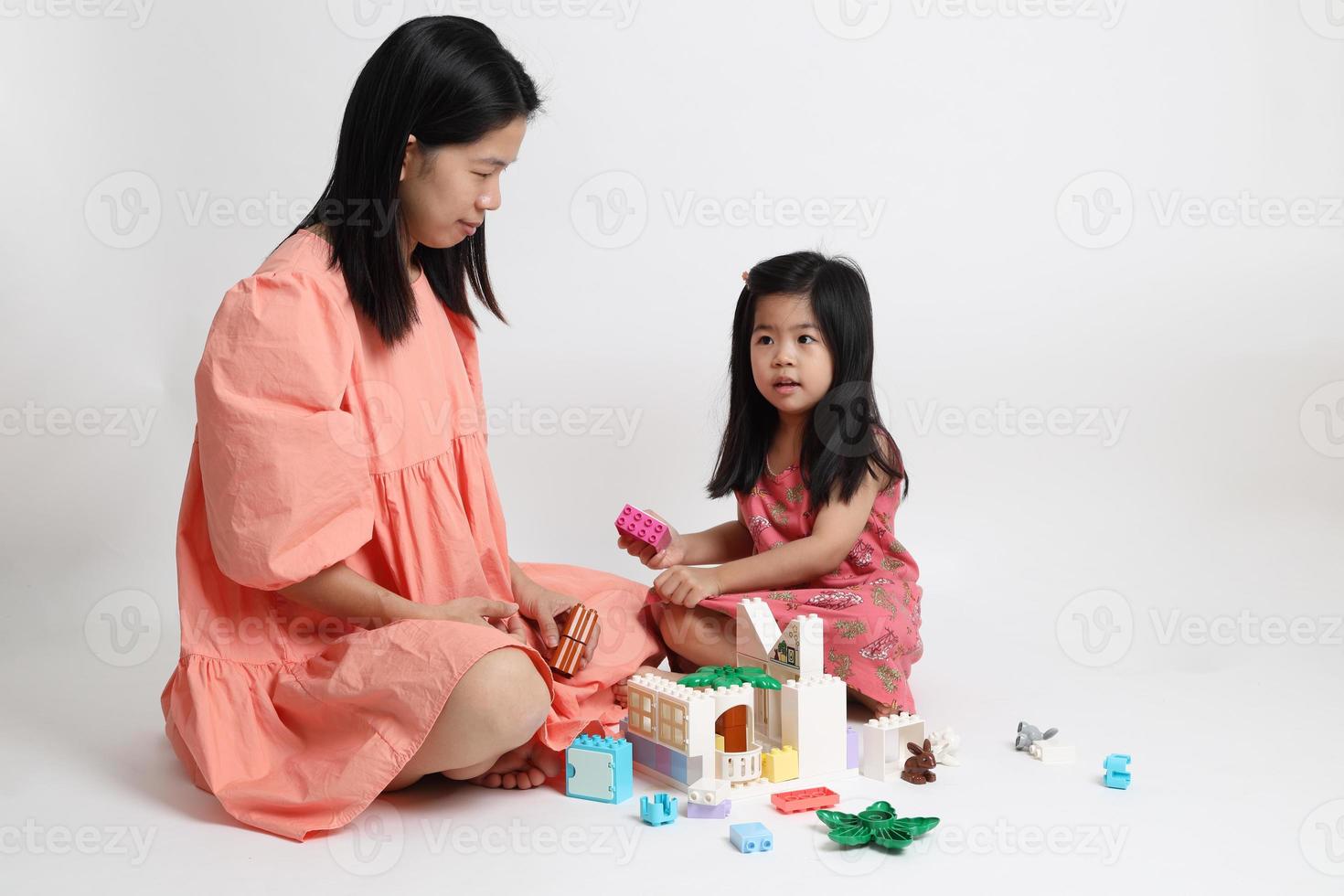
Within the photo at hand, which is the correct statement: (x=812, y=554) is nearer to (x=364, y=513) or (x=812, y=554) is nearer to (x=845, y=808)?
(x=845, y=808)

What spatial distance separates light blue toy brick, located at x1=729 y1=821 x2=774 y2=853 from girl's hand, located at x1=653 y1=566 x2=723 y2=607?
500 mm

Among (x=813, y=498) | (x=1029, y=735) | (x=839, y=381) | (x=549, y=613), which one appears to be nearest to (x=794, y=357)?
(x=839, y=381)

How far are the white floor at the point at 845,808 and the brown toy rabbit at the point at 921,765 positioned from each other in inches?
0.7

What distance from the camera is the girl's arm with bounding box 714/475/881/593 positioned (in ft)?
6.75

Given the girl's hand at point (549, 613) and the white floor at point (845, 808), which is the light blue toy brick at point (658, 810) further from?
the girl's hand at point (549, 613)

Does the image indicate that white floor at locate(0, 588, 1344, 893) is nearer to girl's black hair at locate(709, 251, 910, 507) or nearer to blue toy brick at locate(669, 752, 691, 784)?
blue toy brick at locate(669, 752, 691, 784)

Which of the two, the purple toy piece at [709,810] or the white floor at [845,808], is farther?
the purple toy piece at [709,810]

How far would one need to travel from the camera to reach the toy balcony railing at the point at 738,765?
169 cm

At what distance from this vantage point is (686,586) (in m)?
2.01

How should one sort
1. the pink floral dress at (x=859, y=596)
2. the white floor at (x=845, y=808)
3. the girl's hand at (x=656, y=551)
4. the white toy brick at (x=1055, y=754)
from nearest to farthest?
the white floor at (x=845, y=808) → the white toy brick at (x=1055, y=754) → the pink floral dress at (x=859, y=596) → the girl's hand at (x=656, y=551)

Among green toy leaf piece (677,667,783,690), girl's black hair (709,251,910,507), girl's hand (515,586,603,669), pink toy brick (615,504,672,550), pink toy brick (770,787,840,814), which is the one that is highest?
girl's black hair (709,251,910,507)

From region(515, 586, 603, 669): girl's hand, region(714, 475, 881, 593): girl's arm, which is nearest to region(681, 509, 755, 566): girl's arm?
region(714, 475, 881, 593): girl's arm

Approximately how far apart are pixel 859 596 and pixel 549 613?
0.46m

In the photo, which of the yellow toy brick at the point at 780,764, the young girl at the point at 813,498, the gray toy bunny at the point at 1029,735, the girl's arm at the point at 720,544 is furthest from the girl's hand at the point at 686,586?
the gray toy bunny at the point at 1029,735
